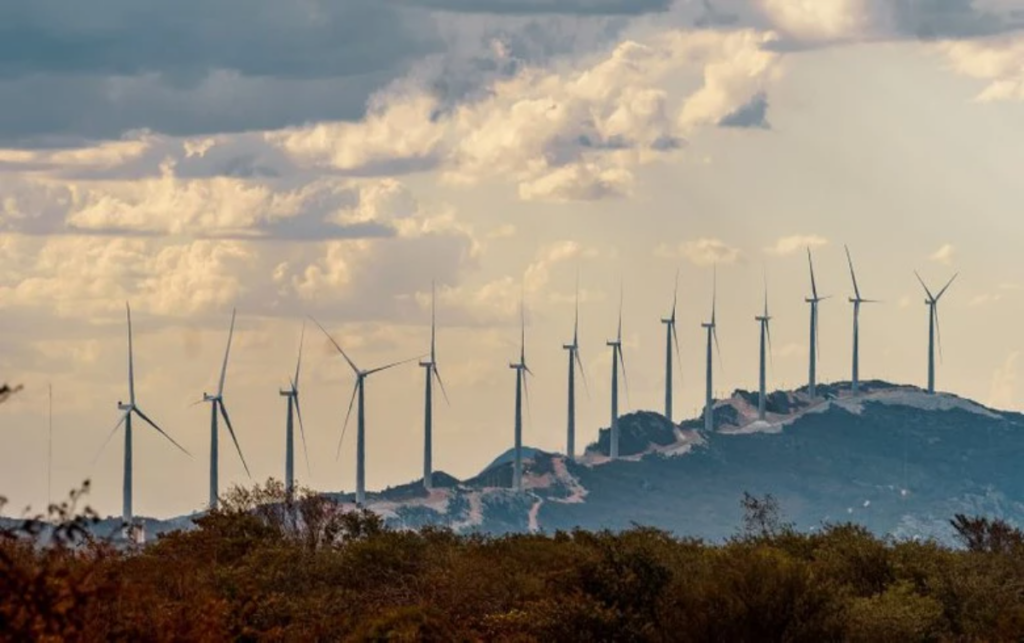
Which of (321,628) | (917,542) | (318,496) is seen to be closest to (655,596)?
(321,628)

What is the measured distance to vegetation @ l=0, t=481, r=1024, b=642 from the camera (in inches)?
3455

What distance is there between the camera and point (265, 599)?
9500cm

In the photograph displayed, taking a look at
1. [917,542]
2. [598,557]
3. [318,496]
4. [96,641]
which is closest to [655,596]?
[598,557]

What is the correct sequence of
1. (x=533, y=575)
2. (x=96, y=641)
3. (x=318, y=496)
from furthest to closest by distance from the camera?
(x=318, y=496)
(x=533, y=575)
(x=96, y=641)

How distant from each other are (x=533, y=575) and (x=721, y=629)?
1517 centimetres

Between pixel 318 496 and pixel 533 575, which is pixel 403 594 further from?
pixel 318 496

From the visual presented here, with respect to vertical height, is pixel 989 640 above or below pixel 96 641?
below

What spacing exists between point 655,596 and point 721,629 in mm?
5467

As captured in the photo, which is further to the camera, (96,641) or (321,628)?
(321,628)

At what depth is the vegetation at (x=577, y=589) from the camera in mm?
87750

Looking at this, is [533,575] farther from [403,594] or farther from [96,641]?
[96,641]

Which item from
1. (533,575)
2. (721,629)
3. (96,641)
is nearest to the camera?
(96,641)

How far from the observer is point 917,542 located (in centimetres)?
11900

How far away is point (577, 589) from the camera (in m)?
92.6
